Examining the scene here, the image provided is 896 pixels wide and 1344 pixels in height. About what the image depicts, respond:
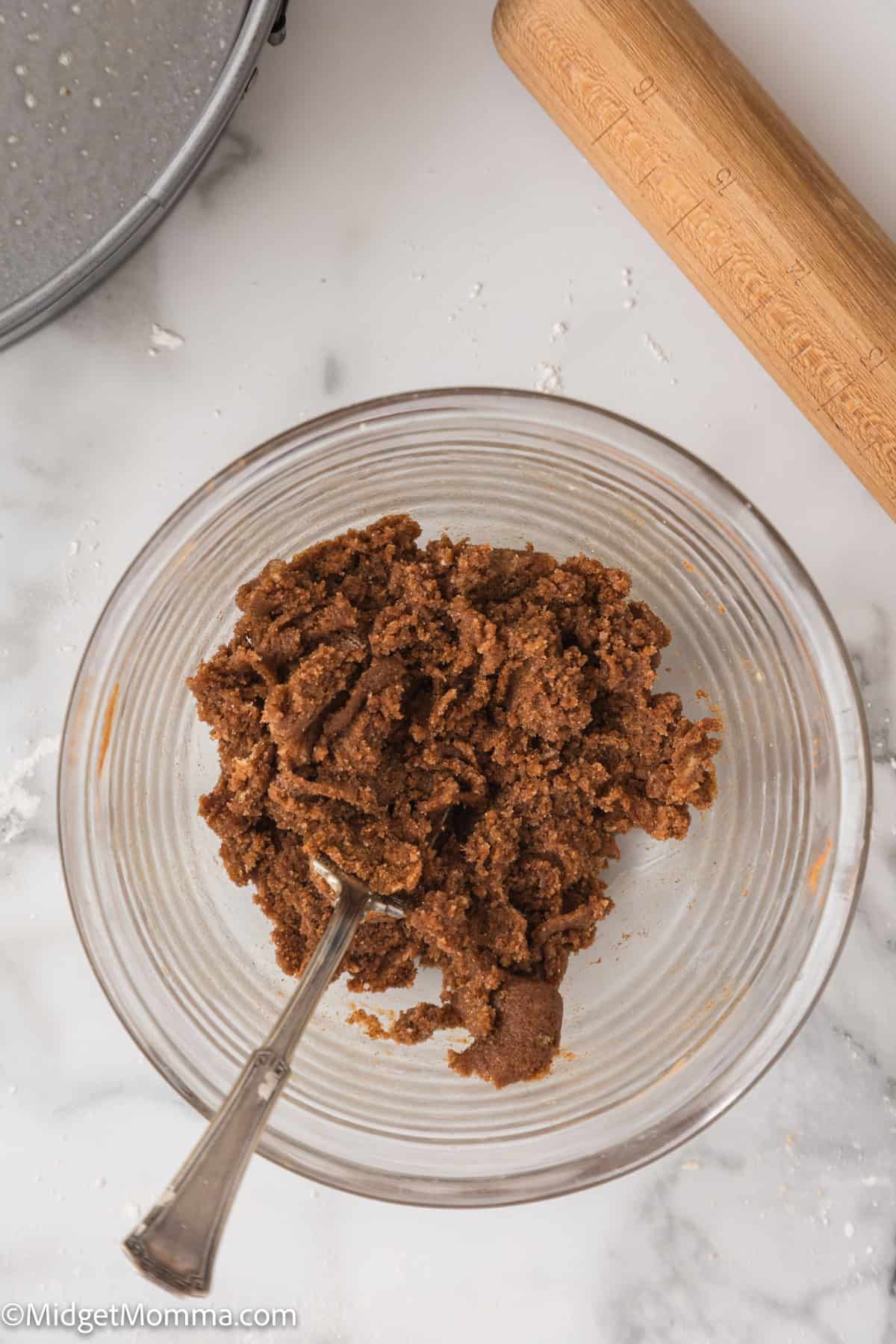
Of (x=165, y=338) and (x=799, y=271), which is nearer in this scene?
(x=799, y=271)

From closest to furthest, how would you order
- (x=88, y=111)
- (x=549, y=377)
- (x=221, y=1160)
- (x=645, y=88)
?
(x=221, y=1160)
(x=88, y=111)
(x=645, y=88)
(x=549, y=377)

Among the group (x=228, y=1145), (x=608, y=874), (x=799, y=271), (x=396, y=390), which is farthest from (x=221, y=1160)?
(x=799, y=271)

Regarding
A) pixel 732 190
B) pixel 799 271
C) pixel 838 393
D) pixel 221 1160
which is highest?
pixel 732 190

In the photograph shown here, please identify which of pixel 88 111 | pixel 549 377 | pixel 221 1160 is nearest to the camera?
pixel 221 1160

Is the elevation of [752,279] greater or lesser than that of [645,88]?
lesser

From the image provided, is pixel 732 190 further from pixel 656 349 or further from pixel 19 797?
pixel 19 797

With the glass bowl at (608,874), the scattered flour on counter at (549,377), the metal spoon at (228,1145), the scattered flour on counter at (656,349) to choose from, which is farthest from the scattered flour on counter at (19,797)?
the scattered flour on counter at (656,349)

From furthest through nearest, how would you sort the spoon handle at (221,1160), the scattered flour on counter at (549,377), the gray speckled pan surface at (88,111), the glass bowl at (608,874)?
the scattered flour on counter at (549,377) → the glass bowl at (608,874) → the gray speckled pan surface at (88,111) → the spoon handle at (221,1160)

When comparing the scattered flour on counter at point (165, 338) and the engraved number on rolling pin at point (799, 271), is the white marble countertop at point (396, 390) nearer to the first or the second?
the scattered flour on counter at point (165, 338)
